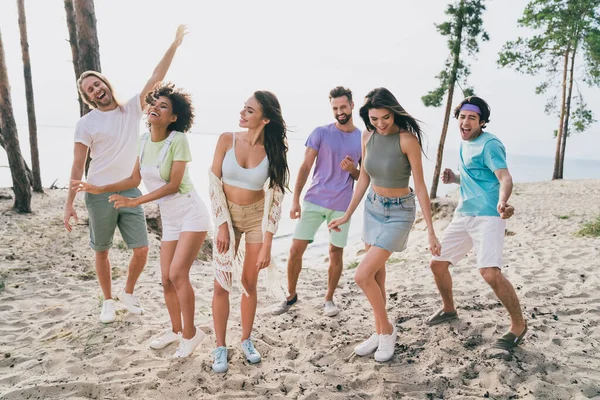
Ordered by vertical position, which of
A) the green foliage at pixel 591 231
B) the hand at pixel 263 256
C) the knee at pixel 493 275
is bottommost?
the green foliage at pixel 591 231

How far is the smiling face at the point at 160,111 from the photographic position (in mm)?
3256

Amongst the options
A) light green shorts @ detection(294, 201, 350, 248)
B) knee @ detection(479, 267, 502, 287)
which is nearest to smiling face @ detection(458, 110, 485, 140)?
knee @ detection(479, 267, 502, 287)

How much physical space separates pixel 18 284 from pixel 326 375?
4.38m

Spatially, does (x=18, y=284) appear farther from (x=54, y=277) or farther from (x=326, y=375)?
(x=326, y=375)

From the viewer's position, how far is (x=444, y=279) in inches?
155

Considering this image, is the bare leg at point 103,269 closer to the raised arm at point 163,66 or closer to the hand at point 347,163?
the raised arm at point 163,66

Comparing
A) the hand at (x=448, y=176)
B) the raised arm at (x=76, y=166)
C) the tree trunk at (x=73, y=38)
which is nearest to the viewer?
the raised arm at (x=76, y=166)

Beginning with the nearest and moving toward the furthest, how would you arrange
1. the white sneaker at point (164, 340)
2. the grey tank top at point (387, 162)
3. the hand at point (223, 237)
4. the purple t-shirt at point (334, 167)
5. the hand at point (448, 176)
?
the hand at point (223, 237) < the grey tank top at point (387, 162) < the white sneaker at point (164, 340) < the hand at point (448, 176) < the purple t-shirt at point (334, 167)

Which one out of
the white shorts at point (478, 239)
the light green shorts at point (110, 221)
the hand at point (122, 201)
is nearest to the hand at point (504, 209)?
→ the white shorts at point (478, 239)

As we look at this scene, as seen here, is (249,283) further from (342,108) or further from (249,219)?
(342,108)

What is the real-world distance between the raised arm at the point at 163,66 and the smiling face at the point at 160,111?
89 centimetres

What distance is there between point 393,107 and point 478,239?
1352mm

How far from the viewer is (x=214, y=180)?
3168 mm

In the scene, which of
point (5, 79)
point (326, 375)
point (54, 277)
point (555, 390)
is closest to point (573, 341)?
point (555, 390)
